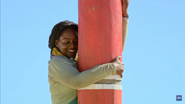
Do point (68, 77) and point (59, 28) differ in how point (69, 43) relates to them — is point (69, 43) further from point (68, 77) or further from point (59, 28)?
point (68, 77)

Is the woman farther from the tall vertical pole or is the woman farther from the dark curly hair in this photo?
the tall vertical pole

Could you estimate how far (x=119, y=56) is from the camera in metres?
6.73

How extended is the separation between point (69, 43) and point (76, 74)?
990 millimetres

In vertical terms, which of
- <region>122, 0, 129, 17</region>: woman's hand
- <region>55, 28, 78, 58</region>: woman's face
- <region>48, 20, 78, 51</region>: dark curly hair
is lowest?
<region>55, 28, 78, 58</region>: woman's face

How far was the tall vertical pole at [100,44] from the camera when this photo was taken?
6.54 m

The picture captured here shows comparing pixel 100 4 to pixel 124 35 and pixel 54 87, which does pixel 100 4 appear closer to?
pixel 124 35

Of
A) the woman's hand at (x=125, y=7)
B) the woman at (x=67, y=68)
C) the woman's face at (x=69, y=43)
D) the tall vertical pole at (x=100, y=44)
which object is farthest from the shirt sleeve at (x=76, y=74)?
the woman's hand at (x=125, y=7)

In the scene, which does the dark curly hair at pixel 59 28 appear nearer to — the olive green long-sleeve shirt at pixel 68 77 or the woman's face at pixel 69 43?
the woman's face at pixel 69 43

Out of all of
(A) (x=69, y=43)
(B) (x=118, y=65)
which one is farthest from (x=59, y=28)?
(B) (x=118, y=65)

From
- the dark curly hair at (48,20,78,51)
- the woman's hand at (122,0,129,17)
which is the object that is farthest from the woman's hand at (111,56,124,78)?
the dark curly hair at (48,20,78,51)

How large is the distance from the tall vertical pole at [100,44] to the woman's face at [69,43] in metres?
0.58

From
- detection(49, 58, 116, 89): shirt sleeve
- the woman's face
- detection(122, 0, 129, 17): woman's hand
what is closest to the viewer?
detection(49, 58, 116, 89): shirt sleeve

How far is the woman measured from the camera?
6508 millimetres

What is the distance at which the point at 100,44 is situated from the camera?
262 inches
